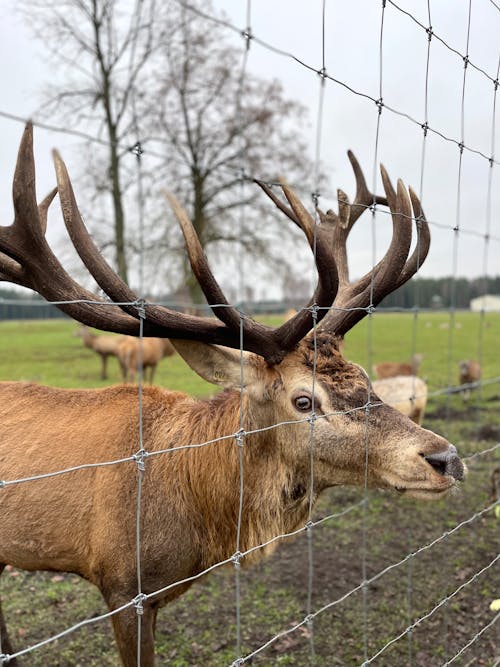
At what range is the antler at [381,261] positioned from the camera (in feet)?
8.93

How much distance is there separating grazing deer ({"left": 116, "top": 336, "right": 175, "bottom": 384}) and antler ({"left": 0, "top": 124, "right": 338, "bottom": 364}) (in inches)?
424

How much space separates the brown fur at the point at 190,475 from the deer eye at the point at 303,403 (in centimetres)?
2

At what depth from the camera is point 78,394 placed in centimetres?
310

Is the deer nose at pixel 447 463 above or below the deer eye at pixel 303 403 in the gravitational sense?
below

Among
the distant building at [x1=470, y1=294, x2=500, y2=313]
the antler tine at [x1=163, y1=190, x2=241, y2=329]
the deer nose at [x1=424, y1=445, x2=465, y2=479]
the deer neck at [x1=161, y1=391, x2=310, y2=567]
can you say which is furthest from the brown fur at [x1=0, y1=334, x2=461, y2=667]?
the distant building at [x1=470, y1=294, x2=500, y2=313]

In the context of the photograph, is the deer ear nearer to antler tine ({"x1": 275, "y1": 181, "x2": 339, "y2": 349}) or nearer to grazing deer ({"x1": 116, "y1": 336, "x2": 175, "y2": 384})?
antler tine ({"x1": 275, "y1": 181, "x2": 339, "y2": 349})

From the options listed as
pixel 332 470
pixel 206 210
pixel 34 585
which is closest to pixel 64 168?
pixel 332 470

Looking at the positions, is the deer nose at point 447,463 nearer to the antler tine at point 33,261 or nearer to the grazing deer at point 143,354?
the antler tine at point 33,261

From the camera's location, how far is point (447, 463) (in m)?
2.30

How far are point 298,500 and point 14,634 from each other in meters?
2.38

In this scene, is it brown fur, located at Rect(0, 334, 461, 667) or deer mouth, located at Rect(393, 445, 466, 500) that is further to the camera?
brown fur, located at Rect(0, 334, 461, 667)

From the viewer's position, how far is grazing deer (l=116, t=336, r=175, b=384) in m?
13.7

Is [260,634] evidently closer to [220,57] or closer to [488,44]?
[488,44]

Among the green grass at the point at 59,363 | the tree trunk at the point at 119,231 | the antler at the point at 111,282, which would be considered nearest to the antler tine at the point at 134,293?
the antler at the point at 111,282
